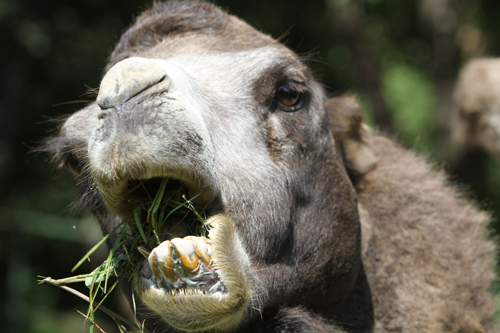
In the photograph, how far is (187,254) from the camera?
232 centimetres

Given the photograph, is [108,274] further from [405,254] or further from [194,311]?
[405,254]

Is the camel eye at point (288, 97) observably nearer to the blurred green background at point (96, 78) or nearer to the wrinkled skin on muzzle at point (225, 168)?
the wrinkled skin on muzzle at point (225, 168)

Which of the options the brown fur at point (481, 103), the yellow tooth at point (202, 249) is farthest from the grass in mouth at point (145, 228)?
the brown fur at point (481, 103)

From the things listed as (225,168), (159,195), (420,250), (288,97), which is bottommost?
(420,250)

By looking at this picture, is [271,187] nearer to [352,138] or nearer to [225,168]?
[225,168]

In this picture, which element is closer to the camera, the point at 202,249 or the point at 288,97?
the point at 202,249

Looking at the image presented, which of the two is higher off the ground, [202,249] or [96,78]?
[202,249]

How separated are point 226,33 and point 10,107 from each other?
393 inches

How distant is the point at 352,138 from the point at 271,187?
1544 millimetres

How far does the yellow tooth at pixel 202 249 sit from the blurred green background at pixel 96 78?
7302mm

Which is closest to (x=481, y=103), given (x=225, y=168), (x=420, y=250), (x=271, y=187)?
(x=420, y=250)

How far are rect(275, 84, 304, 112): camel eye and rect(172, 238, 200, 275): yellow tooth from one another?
130 centimetres

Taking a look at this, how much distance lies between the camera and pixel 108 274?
2.75 m

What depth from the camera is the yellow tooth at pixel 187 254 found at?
2303mm
